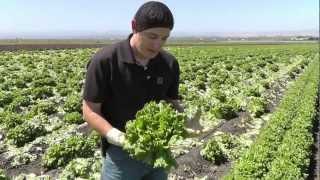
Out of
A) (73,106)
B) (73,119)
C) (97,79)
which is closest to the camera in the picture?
(97,79)

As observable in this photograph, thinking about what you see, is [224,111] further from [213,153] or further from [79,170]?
[79,170]

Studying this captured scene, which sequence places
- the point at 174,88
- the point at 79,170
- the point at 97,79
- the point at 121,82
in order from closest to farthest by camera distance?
the point at 97,79, the point at 121,82, the point at 174,88, the point at 79,170

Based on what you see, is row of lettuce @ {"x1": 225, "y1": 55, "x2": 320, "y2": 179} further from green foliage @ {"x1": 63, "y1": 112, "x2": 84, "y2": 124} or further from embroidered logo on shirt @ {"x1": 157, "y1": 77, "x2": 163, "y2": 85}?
embroidered logo on shirt @ {"x1": 157, "y1": 77, "x2": 163, "y2": 85}

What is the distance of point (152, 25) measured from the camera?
11.5 feet

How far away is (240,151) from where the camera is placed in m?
11.8

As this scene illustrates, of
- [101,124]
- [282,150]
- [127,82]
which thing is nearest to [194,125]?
[127,82]

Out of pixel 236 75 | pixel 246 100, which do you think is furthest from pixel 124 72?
pixel 236 75

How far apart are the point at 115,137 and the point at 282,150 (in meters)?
8.18

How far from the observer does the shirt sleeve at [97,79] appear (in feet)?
11.9

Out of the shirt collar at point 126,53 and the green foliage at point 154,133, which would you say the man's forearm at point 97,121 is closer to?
the green foliage at point 154,133

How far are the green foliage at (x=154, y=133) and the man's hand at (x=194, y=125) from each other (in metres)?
0.10

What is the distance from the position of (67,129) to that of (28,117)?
1.91m

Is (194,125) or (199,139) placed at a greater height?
(194,125)

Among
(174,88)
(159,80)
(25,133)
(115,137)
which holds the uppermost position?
(159,80)
